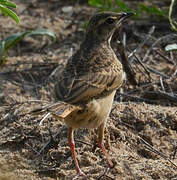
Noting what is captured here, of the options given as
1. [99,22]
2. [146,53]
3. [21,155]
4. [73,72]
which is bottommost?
[21,155]

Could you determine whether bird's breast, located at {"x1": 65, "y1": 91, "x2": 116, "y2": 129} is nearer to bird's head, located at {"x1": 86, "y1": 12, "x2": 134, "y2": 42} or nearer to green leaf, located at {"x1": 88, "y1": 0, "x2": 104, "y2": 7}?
bird's head, located at {"x1": 86, "y1": 12, "x2": 134, "y2": 42}

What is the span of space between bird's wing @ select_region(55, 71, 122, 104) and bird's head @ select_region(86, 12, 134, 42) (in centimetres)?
68

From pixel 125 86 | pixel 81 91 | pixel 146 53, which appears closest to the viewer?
pixel 81 91

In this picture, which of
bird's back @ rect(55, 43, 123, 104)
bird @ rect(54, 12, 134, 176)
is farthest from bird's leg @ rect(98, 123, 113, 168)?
bird's back @ rect(55, 43, 123, 104)

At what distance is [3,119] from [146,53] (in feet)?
10.8

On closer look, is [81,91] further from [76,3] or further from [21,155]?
[76,3]

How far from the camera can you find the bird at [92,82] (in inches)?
211

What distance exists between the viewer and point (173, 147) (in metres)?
6.39

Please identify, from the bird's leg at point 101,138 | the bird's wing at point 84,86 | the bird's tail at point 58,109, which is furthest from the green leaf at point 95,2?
the bird's tail at point 58,109

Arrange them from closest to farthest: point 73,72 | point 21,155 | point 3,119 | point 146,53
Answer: point 73,72 < point 21,155 < point 3,119 < point 146,53

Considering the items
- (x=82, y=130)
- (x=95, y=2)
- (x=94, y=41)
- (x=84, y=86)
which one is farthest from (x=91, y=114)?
(x=95, y=2)

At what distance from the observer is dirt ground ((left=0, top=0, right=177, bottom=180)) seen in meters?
5.61

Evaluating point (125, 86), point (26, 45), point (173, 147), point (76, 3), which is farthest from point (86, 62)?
point (76, 3)

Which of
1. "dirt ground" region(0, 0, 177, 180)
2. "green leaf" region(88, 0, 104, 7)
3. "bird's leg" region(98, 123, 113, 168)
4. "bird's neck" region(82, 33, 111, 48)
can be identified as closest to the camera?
"dirt ground" region(0, 0, 177, 180)
